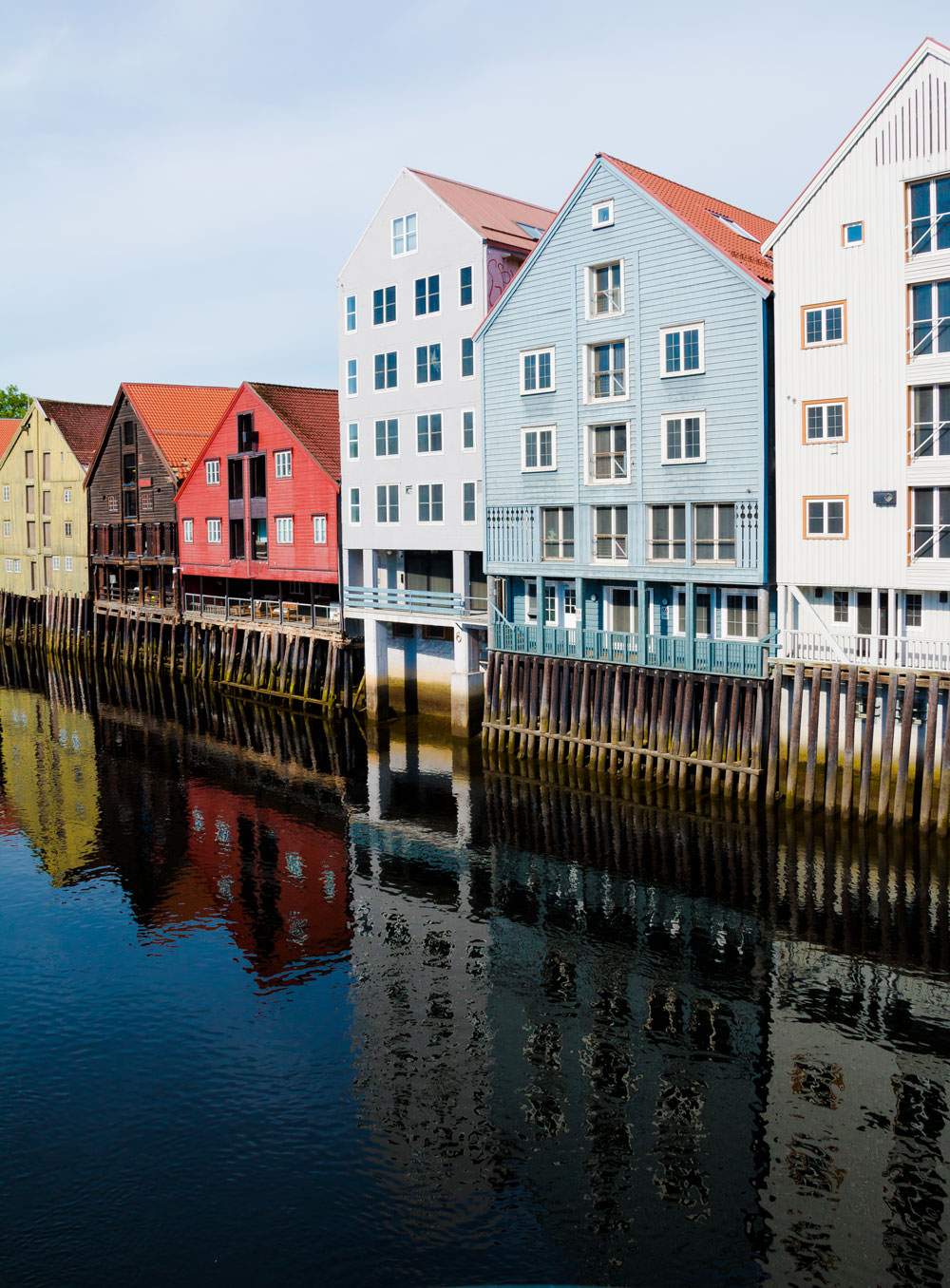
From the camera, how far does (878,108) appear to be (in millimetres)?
28938

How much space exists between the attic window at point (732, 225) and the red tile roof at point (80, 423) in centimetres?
5129

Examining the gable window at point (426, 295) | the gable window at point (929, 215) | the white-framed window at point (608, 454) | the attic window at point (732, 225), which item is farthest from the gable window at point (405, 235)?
the gable window at point (929, 215)

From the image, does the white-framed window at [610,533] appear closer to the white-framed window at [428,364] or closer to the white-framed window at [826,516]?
the white-framed window at [826,516]

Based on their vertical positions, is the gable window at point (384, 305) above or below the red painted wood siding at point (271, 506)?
above

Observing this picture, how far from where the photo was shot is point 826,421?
3084 cm

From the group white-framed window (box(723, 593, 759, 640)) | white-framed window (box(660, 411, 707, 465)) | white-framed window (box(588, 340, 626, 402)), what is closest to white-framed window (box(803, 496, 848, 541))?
white-framed window (box(723, 593, 759, 640))

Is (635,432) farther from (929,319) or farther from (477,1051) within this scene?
(477,1051)

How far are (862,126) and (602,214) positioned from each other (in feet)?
29.6

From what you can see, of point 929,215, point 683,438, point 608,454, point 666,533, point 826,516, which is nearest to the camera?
point 929,215

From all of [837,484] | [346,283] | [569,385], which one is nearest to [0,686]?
[346,283]

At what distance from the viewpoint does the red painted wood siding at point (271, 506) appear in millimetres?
51588

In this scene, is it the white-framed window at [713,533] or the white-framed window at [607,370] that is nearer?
the white-framed window at [713,533]

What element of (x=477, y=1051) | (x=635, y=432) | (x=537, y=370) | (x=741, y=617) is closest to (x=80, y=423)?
(x=537, y=370)

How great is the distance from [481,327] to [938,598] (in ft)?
62.8
